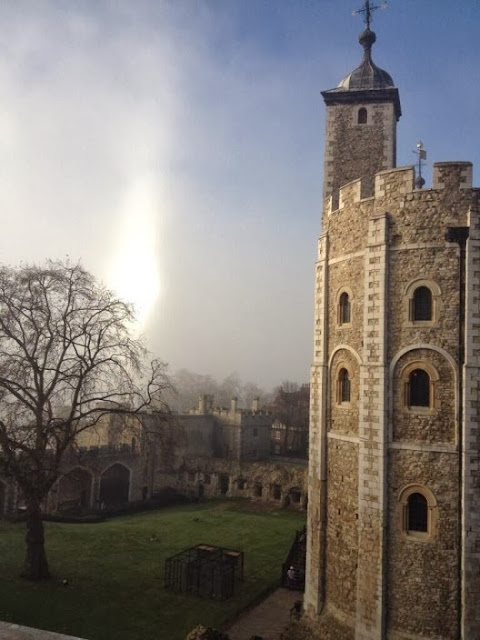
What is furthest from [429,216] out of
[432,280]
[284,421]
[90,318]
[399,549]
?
[284,421]

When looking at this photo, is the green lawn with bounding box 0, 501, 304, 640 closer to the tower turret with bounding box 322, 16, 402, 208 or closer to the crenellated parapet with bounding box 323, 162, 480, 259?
the crenellated parapet with bounding box 323, 162, 480, 259

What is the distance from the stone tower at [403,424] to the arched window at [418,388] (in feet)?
0.08

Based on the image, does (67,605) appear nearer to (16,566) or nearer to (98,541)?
(16,566)

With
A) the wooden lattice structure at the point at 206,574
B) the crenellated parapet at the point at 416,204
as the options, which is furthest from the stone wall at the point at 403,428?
the wooden lattice structure at the point at 206,574

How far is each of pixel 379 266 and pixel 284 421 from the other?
54.9 meters

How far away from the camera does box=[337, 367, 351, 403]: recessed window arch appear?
15.9m

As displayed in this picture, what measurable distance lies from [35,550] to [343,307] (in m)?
14.3

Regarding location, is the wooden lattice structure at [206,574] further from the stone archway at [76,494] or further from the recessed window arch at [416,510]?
the stone archway at [76,494]

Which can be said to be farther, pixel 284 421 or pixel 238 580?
pixel 284 421

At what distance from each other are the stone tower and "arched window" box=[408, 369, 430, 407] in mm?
26

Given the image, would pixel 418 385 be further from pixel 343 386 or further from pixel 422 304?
pixel 343 386

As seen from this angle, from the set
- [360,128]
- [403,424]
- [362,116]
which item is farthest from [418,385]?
[362,116]

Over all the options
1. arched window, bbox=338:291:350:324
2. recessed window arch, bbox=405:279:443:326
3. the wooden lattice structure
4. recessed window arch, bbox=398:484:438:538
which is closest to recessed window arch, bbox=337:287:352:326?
arched window, bbox=338:291:350:324

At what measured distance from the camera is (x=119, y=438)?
4328cm
